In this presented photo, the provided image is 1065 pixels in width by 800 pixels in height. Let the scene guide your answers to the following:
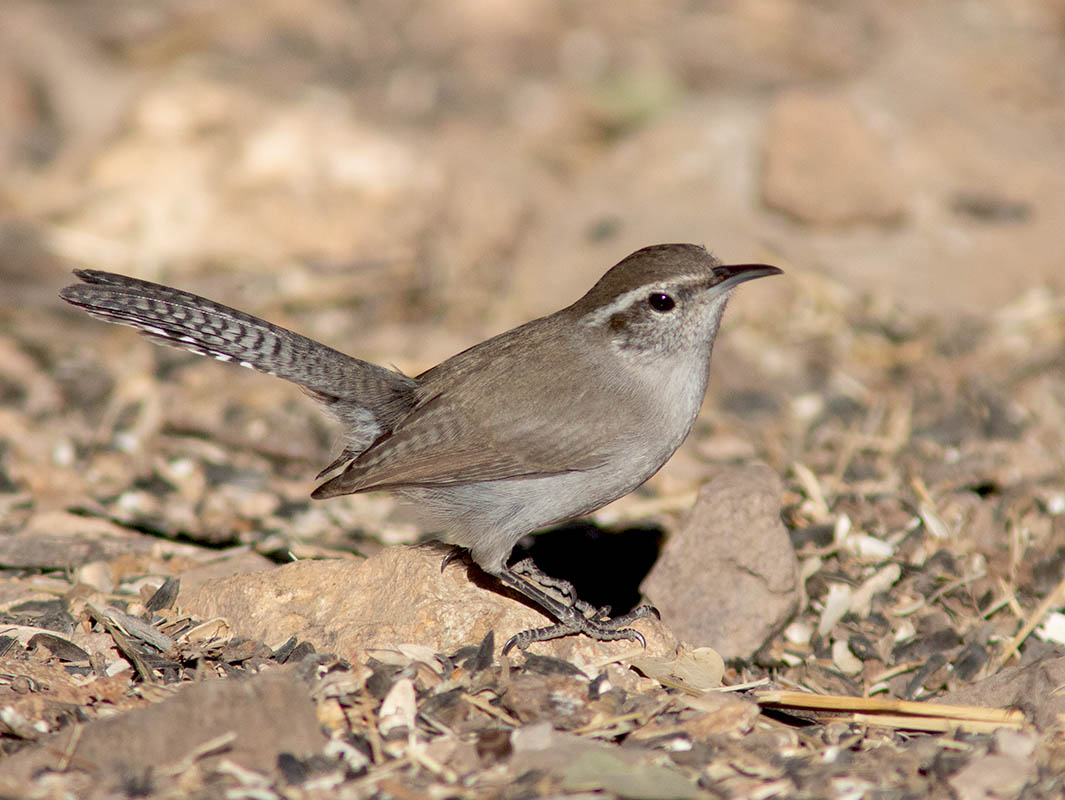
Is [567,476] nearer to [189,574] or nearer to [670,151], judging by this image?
[189,574]

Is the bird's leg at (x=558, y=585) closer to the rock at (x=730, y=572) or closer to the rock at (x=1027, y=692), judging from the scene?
the rock at (x=730, y=572)

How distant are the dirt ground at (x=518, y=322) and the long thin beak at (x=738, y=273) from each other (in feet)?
4.99

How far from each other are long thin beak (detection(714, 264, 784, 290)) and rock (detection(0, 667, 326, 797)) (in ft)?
7.83

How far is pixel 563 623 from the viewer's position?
4.79m

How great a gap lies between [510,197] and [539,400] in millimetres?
4622

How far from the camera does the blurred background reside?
7.54m

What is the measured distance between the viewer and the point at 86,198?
9867mm

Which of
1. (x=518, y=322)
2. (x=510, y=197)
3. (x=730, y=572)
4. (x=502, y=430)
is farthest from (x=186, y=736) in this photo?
(x=510, y=197)

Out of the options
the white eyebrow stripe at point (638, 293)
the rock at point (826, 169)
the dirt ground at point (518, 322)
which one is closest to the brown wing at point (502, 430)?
the white eyebrow stripe at point (638, 293)

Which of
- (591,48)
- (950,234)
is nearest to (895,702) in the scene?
(950,234)

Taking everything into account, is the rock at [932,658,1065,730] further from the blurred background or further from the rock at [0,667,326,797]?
the rock at [0,667,326,797]

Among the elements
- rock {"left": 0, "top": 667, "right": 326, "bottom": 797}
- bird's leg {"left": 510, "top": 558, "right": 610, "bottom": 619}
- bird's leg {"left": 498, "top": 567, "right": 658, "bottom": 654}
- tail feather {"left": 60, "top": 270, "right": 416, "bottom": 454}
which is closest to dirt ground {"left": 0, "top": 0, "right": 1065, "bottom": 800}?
rock {"left": 0, "top": 667, "right": 326, "bottom": 797}

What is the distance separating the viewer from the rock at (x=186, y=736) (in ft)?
12.1

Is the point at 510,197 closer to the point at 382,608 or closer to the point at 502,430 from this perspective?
the point at 502,430
